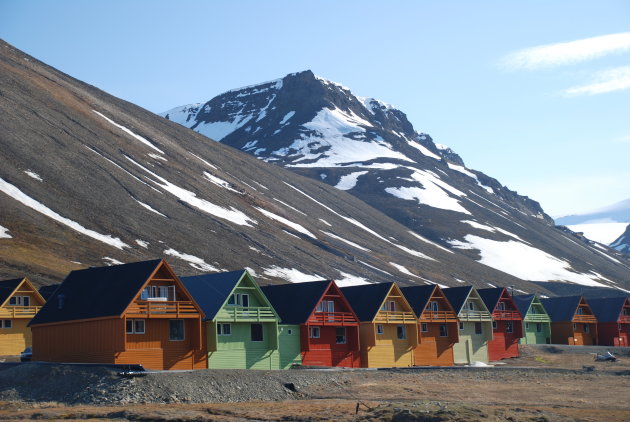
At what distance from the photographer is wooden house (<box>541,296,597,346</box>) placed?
96.1 meters

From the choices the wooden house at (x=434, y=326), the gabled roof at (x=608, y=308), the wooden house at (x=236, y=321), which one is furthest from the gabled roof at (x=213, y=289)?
the gabled roof at (x=608, y=308)

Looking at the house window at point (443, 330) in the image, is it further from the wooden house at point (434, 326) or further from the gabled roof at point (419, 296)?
the gabled roof at point (419, 296)

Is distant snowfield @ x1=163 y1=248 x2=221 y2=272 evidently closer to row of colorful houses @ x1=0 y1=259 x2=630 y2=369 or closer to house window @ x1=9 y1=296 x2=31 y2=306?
row of colorful houses @ x1=0 y1=259 x2=630 y2=369

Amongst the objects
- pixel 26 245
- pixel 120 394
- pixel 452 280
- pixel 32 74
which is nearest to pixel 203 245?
pixel 26 245

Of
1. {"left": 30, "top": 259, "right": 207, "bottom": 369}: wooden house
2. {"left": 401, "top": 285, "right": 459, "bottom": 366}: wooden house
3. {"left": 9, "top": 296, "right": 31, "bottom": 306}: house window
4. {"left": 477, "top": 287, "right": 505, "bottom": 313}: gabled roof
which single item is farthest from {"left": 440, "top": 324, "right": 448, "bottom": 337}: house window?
{"left": 9, "top": 296, "right": 31, "bottom": 306}: house window

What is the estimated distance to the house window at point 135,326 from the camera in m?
50.1

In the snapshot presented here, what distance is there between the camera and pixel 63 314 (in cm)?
5284

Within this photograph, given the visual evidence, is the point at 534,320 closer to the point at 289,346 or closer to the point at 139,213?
the point at 289,346

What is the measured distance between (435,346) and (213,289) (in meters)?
24.5

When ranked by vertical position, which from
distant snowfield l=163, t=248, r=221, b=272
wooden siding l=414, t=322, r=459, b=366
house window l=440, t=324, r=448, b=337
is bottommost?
wooden siding l=414, t=322, r=459, b=366

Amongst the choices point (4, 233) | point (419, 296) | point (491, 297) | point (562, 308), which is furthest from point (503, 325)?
point (4, 233)

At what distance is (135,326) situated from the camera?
50438 millimetres

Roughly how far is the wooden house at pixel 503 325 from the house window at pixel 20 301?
4173 centimetres

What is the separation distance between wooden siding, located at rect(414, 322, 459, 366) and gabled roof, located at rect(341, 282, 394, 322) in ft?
19.5
